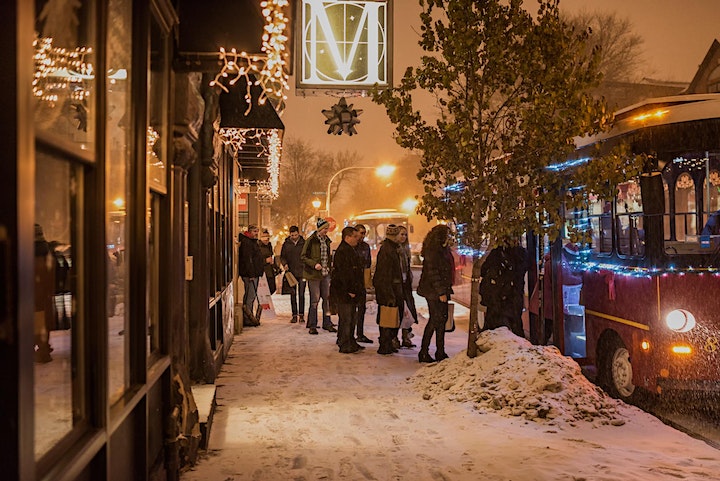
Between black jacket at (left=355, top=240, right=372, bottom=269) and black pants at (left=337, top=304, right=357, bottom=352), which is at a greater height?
black jacket at (left=355, top=240, right=372, bottom=269)

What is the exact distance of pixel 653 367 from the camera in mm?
7457

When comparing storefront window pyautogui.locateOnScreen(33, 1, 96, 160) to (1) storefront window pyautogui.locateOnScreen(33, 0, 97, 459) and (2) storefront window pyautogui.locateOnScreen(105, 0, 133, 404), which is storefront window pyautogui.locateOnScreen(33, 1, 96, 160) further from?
(2) storefront window pyautogui.locateOnScreen(105, 0, 133, 404)

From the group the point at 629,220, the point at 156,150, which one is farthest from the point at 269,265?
the point at 156,150

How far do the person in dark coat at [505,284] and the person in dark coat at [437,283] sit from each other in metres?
0.61

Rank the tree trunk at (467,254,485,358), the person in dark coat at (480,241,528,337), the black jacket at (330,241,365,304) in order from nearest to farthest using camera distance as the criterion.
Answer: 1. the tree trunk at (467,254,485,358)
2. the person in dark coat at (480,241,528,337)
3. the black jacket at (330,241,365,304)

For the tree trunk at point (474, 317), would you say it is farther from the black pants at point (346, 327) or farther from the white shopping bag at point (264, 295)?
the white shopping bag at point (264, 295)

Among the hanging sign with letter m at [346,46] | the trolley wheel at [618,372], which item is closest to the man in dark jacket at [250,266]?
the hanging sign with letter m at [346,46]

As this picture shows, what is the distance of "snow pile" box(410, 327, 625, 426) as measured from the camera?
23.9 ft

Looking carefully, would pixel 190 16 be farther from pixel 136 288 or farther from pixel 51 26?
pixel 51 26

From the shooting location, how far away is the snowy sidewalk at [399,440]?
5617 mm

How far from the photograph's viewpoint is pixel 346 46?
974 cm

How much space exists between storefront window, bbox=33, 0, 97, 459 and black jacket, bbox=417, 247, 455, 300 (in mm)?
7706

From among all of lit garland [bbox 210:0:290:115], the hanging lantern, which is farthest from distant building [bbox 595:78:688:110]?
lit garland [bbox 210:0:290:115]

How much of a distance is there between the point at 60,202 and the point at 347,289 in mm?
8916
